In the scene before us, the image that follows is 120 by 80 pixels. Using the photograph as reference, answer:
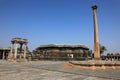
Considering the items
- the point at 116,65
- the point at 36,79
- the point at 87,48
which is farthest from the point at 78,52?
the point at 36,79

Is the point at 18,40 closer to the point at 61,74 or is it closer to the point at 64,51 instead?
the point at 64,51

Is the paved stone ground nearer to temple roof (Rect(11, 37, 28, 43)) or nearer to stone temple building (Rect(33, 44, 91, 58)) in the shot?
stone temple building (Rect(33, 44, 91, 58))

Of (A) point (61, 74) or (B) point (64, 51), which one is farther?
(B) point (64, 51)

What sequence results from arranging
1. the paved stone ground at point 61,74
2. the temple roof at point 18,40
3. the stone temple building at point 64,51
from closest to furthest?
the paved stone ground at point 61,74 → the temple roof at point 18,40 → the stone temple building at point 64,51

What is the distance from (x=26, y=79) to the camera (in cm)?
941

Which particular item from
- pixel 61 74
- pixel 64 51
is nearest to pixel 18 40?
pixel 64 51

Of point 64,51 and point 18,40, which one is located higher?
point 18,40

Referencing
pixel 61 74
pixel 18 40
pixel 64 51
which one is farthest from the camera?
pixel 64 51

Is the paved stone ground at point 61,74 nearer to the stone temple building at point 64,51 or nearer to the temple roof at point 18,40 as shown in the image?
the stone temple building at point 64,51

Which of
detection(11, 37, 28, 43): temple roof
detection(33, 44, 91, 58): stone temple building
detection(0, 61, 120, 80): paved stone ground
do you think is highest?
detection(11, 37, 28, 43): temple roof

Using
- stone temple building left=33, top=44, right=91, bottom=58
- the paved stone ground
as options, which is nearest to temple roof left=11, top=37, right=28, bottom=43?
stone temple building left=33, top=44, right=91, bottom=58

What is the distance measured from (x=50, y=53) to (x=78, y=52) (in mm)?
10385

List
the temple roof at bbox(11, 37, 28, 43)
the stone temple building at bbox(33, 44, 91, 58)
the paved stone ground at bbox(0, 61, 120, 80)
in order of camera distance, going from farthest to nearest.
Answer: the stone temple building at bbox(33, 44, 91, 58)
the temple roof at bbox(11, 37, 28, 43)
the paved stone ground at bbox(0, 61, 120, 80)

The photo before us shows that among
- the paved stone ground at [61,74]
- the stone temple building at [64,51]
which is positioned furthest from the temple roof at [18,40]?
the paved stone ground at [61,74]
